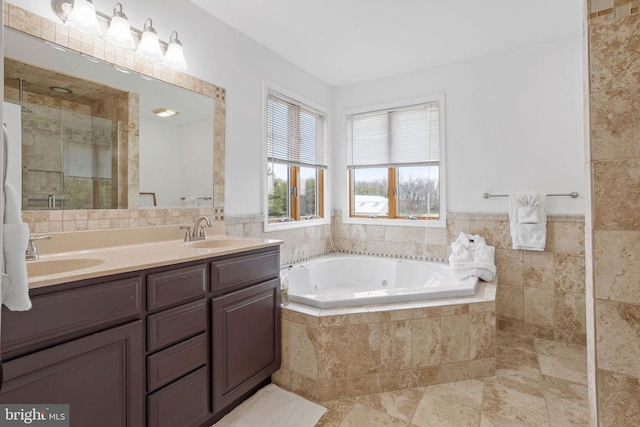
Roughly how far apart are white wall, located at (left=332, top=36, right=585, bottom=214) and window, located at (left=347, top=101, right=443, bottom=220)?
0.16 m

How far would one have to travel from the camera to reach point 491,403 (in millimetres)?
1850

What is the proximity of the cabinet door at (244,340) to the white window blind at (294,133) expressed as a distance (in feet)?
4.68

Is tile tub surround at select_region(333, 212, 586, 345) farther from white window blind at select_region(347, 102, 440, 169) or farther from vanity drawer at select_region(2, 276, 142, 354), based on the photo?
vanity drawer at select_region(2, 276, 142, 354)

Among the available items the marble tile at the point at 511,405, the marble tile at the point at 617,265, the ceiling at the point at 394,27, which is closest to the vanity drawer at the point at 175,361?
the marble tile at the point at 511,405

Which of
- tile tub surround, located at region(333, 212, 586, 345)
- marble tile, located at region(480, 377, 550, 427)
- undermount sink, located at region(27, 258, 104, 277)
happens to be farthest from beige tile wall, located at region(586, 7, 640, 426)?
undermount sink, located at region(27, 258, 104, 277)

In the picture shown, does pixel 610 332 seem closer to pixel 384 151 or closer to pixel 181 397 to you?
pixel 181 397

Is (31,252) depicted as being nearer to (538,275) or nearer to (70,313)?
(70,313)

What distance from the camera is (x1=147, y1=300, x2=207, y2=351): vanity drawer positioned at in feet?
4.46

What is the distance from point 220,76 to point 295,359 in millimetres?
2016

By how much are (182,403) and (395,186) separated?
2.72m

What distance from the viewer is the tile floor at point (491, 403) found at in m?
1.71

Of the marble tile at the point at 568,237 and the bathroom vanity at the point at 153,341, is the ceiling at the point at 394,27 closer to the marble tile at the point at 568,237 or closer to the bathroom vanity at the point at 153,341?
the marble tile at the point at 568,237

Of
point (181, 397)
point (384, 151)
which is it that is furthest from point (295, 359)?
point (384, 151)

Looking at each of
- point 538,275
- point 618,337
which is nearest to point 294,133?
point 538,275
